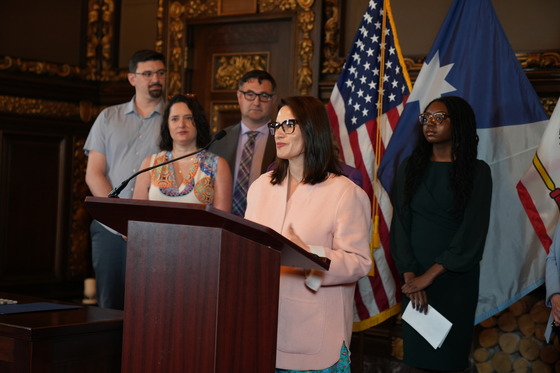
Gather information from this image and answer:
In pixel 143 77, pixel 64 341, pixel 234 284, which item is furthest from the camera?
pixel 143 77

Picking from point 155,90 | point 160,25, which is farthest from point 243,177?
point 160,25

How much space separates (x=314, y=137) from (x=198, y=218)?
0.69 m

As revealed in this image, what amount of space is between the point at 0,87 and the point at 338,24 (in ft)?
8.08

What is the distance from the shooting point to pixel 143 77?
422 cm

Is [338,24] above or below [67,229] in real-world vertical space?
above

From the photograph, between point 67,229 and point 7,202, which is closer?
point 7,202

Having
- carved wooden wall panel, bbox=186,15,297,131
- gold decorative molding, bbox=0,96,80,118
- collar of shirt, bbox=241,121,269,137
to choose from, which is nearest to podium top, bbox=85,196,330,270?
collar of shirt, bbox=241,121,269,137

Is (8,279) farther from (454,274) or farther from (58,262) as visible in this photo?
(454,274)

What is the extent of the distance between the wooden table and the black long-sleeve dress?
1479 millimetres

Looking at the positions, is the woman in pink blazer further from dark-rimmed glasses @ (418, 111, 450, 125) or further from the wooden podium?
dark-rimmed glasses @ (418, 111, 450, 125)

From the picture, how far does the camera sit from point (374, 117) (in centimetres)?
429

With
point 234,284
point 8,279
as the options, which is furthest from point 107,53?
point 234,284

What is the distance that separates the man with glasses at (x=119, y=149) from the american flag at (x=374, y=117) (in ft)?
3.19

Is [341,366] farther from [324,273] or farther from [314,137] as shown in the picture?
[314,137]
